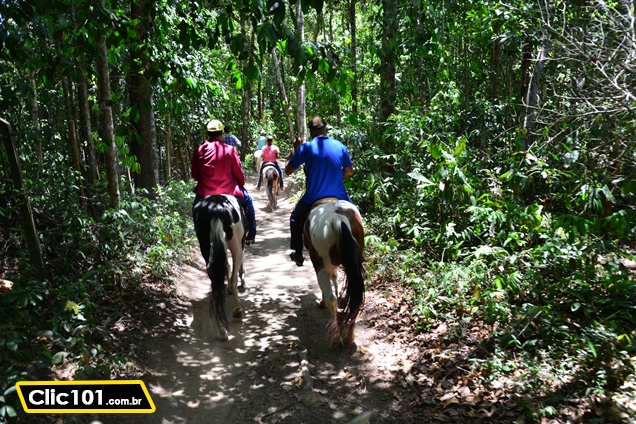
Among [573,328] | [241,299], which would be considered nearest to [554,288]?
[573,328]

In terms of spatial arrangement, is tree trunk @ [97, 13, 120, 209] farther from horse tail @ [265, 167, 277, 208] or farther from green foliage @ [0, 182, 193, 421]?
horse tail @ [265, 167, 277, 208]

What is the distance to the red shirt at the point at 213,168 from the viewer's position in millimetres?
6125

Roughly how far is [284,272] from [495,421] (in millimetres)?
5135

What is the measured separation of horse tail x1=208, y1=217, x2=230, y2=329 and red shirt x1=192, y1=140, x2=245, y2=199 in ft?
2.41

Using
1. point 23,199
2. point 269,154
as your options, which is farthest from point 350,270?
point 269,154

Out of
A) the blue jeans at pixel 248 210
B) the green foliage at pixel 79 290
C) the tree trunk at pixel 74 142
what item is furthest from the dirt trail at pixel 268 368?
the tree trunk at pixel 74 142

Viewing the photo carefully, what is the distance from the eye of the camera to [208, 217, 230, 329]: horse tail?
17.7ft

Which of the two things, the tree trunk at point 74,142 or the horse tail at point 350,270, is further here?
the tree trunk at point 74,142

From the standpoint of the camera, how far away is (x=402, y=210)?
7.98 m

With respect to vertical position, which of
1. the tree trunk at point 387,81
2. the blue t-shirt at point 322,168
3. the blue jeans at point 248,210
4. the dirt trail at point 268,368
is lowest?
the dirt trail at point 268,368

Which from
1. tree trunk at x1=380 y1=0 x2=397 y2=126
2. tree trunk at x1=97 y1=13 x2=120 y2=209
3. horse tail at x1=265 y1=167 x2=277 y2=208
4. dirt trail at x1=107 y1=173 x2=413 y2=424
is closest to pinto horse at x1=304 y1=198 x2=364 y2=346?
dirt trail at x1=107 y1=173 x2=413 y2=424

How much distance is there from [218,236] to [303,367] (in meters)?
1.86

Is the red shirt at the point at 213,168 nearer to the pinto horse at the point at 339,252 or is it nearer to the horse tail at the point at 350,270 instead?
the pinto horse at the point at 339,252

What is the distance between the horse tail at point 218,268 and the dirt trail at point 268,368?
1.42 ft
